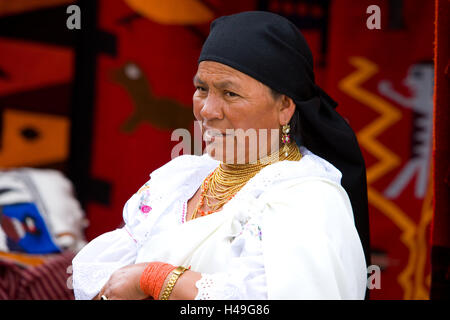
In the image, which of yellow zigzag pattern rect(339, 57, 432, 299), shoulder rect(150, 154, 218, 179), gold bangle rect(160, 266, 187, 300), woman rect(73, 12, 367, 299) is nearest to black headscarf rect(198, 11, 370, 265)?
woman rect(73, 12, 367, 299)

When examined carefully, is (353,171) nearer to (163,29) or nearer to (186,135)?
(186,135)

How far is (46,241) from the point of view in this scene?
3.32 meters

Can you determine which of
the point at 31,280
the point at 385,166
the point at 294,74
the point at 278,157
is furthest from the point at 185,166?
the point at 385,166

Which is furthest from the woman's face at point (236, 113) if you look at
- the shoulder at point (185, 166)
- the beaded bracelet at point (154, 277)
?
the beaded bracelet at point (154, 277)

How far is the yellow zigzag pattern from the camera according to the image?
3045 mm

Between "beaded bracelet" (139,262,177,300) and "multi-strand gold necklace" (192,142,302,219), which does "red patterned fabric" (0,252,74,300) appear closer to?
"multi-strand gold necklace" (192,142,302,219)

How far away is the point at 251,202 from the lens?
5.32ft

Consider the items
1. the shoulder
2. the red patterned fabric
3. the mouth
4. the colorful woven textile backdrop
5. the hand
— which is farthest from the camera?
the colorful woven textile backdrop

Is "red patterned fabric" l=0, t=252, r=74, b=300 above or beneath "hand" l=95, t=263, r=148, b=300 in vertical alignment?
beneath

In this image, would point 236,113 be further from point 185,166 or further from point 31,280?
point 31,280

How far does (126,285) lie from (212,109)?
20.6 inches

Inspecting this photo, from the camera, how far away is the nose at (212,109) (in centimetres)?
167

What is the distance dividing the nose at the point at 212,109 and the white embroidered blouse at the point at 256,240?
0.20 m
